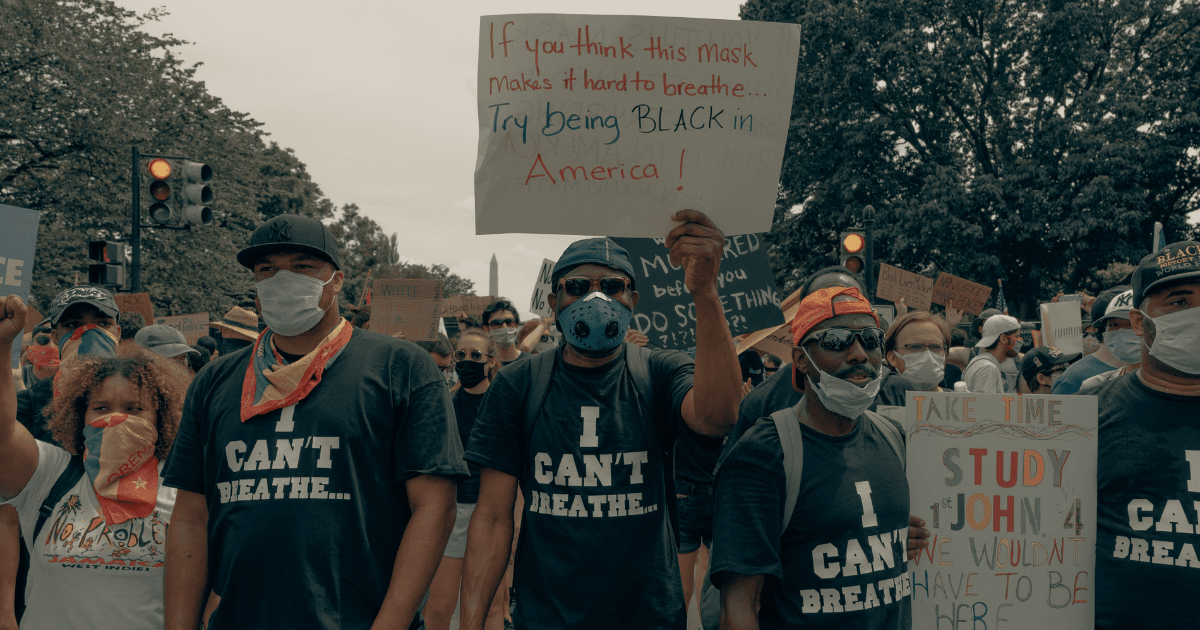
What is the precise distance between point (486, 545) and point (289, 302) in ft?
3.26

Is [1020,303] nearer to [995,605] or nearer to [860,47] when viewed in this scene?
[860,47]

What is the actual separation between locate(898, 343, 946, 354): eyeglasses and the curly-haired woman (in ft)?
12.9

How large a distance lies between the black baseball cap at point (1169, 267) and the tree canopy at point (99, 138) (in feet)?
88.4

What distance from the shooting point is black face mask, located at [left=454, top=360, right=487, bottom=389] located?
649 cm

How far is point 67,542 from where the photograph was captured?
10.8 feet

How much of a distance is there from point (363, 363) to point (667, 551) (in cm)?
111

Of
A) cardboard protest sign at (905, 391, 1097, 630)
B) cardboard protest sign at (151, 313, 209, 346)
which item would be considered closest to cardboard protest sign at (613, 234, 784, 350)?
cardboard protest sign at (905, 391, 1097, 630)

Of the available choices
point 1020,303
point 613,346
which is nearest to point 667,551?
point 613,346

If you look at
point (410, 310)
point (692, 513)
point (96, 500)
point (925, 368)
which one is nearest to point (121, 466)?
point (96, 500)

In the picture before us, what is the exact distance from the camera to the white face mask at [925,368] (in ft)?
17.8

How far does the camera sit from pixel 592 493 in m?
2.98

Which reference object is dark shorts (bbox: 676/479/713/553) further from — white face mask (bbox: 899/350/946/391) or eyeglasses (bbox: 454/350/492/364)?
eyeglasses (bbox: 454/350/492/364)

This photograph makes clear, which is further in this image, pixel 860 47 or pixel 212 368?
pixel 860 47

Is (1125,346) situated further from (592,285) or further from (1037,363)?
(592,285)
